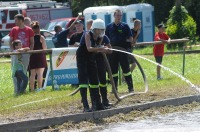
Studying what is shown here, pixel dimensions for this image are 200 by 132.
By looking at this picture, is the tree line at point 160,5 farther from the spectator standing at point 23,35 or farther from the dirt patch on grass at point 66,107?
the dirt patch on grass at point 66,107

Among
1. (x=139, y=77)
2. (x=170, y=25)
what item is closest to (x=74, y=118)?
(x=139, y=77)

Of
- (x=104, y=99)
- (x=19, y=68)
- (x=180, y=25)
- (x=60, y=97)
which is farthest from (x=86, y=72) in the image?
(x=180, y=25)

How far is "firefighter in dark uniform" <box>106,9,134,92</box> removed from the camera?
15.2m

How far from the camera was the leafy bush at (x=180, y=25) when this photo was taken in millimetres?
37094

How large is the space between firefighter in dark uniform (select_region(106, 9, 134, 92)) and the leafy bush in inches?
860

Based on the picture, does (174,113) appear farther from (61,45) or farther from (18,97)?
(61,45)

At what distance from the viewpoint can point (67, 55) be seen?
17.0 meters

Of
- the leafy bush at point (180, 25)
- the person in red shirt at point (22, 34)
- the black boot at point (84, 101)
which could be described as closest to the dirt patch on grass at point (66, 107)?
the black boot at point (84, 101)

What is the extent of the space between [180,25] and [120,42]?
2250 cm

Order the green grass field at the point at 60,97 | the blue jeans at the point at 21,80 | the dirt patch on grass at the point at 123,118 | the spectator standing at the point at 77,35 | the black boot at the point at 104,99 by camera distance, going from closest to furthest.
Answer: the dirt patch on grass at the point at 123,118 → the green grass field at the point at 60,97 → the black boot at the point at 104,99 → the blue jeans at the point at 21,80 → the spectator standing at the point at 77,35

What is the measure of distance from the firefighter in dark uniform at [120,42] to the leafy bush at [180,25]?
71.7 feet

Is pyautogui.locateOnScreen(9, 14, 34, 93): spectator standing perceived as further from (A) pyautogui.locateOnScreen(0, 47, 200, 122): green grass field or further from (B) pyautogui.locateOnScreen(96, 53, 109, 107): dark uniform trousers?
(B) pyautogui.locateOnScreen(96, 53, 109, 107): dark uniform trousers

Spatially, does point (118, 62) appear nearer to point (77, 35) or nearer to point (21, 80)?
point (77, 35)

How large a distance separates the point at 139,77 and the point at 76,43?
337 cm
